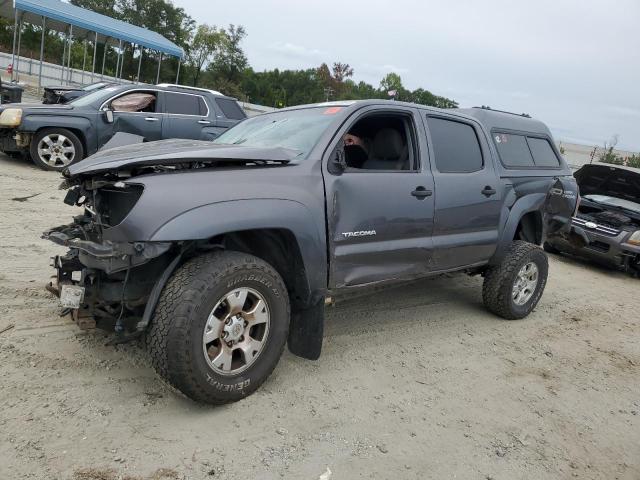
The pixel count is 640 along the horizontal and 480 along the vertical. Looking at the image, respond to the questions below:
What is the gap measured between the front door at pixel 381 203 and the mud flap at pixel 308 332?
0.24 metres

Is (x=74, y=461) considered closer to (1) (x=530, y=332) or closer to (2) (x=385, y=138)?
(2) (x=385, y=138)

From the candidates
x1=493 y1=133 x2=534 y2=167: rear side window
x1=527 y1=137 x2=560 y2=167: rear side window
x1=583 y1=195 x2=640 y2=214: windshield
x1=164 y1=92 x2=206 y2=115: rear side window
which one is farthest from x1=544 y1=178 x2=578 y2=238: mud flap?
x1=164 y1=92 x2=206 y2=115: rear side window

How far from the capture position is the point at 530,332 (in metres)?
5.04

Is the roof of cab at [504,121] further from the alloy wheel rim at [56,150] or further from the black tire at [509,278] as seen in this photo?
the alloy wheel rim at [56,150]

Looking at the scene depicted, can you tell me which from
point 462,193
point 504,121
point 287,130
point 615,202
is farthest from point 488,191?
point 615,202

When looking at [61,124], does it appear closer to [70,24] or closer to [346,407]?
[346,407]

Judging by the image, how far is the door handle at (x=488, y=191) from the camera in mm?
4643

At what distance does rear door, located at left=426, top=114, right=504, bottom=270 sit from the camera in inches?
168

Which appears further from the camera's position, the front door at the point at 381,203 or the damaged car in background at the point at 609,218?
the damaged car in background at the point at 609,218

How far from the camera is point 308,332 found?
3.49 m

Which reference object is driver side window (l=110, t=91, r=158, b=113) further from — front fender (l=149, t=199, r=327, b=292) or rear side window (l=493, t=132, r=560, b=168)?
front fender (l=149, t=199, r=327, b=292)

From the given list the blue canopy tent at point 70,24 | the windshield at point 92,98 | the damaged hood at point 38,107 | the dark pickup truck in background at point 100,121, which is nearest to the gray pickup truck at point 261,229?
the dark pickup truck in background at point 100,121

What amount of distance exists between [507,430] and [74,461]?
96.4 inches

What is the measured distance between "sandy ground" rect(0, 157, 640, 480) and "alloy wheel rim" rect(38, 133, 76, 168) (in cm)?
423
